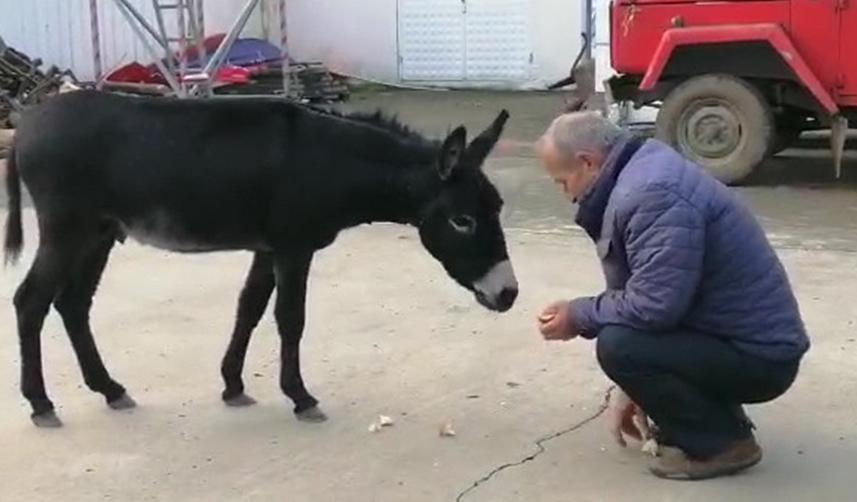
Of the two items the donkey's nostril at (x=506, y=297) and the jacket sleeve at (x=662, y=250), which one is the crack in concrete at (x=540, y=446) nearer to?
the donkey's nostril at (x=506, y=297)

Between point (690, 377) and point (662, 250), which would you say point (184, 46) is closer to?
point (690, 377)

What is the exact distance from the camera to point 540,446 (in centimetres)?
550

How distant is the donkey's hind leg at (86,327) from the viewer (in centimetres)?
598

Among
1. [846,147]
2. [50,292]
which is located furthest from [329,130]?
[846,147]

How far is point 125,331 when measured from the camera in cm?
722

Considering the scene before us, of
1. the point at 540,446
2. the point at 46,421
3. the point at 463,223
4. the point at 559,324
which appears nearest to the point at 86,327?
the point at 46,421

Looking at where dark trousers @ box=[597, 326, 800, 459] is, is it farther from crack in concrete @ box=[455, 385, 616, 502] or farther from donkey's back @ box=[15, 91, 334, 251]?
donkey's back @ box=[15, 91, 334, 251]

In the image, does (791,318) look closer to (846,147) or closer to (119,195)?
(119,195)

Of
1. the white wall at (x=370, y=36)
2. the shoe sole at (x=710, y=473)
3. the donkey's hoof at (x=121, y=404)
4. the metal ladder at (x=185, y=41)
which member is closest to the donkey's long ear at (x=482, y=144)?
the shoe sole at (x=710, y=473)

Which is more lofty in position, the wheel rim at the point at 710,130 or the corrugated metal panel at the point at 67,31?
the corrugated metal panel at the point at 67,31

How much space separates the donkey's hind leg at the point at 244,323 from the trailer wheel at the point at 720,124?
598 cm

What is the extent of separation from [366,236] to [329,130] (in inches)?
152

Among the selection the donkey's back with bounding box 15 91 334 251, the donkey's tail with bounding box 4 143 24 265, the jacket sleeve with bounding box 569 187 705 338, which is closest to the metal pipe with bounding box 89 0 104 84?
the donkey's tail with bounding box 4 143 24 265

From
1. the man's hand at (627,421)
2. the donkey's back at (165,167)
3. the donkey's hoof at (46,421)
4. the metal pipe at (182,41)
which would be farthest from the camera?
the metal pipe at (182,41)
